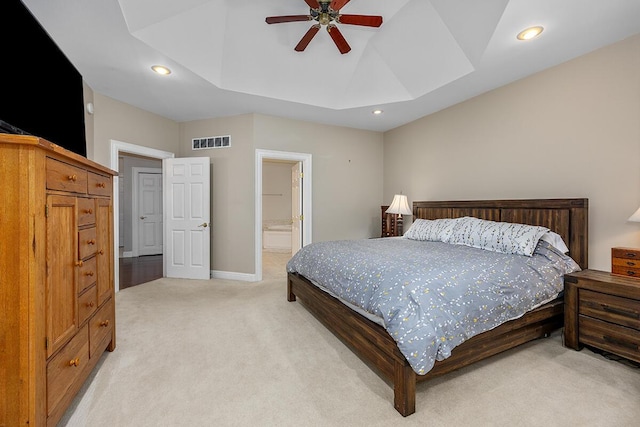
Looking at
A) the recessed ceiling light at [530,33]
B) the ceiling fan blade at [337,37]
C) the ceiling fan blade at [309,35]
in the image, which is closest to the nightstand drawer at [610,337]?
the recessed ceiling light at [530,33]

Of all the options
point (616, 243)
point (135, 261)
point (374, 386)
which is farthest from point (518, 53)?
point (135, 261)

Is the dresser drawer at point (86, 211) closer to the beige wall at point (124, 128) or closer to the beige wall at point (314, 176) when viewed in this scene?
the beige wall at point (124, 128)

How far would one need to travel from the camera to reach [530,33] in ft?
7.64

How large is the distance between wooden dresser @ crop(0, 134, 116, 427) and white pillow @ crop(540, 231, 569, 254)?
3.52 metres

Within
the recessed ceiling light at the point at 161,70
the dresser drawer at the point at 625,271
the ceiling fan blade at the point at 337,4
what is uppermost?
the ceiling fan blade at the point at 337,4

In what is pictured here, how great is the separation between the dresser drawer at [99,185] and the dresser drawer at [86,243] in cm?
26

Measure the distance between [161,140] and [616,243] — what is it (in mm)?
5738

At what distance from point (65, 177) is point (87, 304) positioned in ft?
2.61

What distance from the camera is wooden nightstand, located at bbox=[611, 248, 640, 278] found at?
208 cm

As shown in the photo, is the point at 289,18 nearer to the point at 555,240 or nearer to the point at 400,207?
the point at 400,207

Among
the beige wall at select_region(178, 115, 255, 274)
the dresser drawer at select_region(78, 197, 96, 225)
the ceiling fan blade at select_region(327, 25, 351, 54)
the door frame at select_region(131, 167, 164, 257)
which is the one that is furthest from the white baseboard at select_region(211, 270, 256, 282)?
the ceiling fan blade at select_region(327, 25, 351, 54)

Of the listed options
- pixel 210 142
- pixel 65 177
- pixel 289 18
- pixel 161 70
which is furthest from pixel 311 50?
pixel 65 177

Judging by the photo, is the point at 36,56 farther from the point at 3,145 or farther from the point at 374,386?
the point at 374,386

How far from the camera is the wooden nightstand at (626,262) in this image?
2.08 metres
